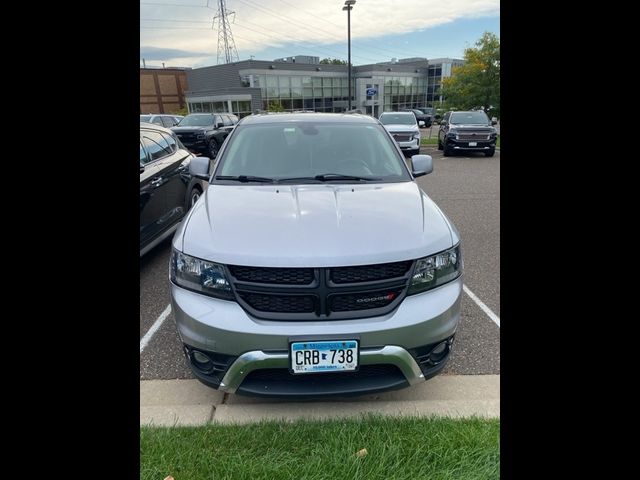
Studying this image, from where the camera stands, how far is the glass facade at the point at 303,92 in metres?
42.3

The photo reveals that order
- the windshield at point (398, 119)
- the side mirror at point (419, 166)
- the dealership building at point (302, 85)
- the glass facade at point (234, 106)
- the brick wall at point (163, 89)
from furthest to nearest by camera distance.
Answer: the brick wall at point (163, 89) < the dealership building at point (302, 85) < the glass facade at point (234, 106) < the windshield at point (398, 119) < the side mirror at point (419, 166)

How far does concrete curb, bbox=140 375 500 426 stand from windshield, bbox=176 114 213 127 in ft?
52.8

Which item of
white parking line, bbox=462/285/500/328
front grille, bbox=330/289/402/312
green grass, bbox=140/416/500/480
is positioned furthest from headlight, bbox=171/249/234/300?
white parking line, bbox=462/285/500/328

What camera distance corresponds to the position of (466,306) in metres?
3.77

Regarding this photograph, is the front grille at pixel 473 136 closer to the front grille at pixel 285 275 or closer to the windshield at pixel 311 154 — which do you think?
the windshield at pixel 311 154

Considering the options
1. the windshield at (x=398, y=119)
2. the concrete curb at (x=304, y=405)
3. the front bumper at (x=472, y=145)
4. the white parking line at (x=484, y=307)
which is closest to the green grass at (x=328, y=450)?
the concrete curb at (x=304, y=405)

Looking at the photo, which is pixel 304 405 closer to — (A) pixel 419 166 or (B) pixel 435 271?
(B) pixel 435 271

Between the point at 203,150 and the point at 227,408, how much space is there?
15.4 m

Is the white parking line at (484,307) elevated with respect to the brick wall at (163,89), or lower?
lower

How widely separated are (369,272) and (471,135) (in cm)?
1462
